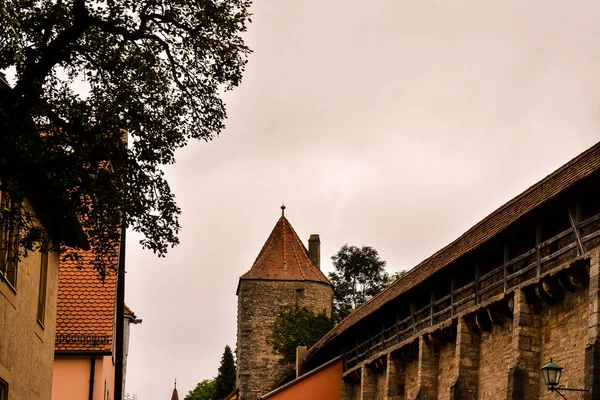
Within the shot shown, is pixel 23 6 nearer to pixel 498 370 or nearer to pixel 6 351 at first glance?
pixel 6 351

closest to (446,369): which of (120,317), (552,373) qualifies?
(120,317)

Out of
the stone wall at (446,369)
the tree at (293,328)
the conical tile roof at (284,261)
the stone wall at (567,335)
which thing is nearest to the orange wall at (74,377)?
the stone wall at (567,335)

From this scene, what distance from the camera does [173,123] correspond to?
11.5 meters

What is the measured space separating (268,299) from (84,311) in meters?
32.2

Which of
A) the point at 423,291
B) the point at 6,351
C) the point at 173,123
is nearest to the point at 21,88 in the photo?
the point at 173,123

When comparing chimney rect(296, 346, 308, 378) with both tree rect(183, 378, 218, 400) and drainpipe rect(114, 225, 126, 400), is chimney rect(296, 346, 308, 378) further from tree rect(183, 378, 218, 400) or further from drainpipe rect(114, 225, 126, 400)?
tree rect(183, 378, 218, 400)

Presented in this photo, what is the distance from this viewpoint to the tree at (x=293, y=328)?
5122 centimetres

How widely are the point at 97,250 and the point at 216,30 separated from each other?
2.71 meters

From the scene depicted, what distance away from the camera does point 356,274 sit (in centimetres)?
7169

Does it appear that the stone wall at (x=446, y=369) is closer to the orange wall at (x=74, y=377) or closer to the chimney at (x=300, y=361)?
the orange wall at (x=74, y=377)

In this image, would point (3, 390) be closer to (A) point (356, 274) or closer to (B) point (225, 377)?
(A) point (356, 274)

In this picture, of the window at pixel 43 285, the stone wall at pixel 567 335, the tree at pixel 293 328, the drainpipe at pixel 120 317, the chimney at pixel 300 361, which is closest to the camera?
Result: the window at pixel 43 285

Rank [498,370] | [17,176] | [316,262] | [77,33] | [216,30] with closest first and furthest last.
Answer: [17,176] → [77,33] → [216,30] → [498,370] → [316,262]

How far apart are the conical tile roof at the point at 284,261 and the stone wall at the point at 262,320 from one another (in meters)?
0.36
